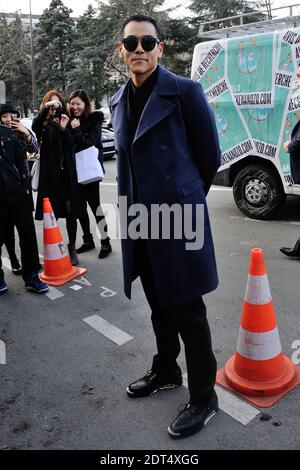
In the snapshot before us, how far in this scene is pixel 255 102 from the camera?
19.0ft

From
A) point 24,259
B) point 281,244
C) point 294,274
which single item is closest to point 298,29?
point 281,244

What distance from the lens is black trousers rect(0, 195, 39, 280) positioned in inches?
165

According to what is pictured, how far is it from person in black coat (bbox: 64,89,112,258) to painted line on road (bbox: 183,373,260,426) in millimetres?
2953

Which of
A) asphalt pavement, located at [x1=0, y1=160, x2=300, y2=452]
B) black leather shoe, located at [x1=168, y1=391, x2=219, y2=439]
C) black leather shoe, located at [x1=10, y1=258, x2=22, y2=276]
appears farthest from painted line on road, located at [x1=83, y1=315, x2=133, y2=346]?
black leather shoe, located at [x1=10, y1=258, x2=22, y2=276]

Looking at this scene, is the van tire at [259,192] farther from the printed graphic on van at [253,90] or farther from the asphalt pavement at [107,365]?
the asphalt pavement at [107,365]

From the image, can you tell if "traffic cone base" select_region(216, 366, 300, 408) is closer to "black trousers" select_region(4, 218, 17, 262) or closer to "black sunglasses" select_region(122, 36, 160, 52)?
"black sunglasses" select_region(122, 36, 160, 52)

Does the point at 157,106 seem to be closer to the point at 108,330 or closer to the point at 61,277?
the point at 108,330

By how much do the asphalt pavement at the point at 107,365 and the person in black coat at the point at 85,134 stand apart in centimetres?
54

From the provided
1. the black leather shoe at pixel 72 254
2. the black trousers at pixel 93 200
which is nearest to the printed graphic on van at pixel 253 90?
the black trousers at pixel 93 200

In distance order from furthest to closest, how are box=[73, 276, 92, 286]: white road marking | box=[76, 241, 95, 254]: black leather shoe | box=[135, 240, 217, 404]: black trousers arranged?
box=[76, 241, 95, 254]: black leather shoe < box=[73, 276, 92, 286]: white road marking < box=[135, 240, 217, 404]: black trousers

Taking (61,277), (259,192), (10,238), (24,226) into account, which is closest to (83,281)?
(61,277)

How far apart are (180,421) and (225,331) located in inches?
45.5

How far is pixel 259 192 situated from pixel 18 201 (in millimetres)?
3532

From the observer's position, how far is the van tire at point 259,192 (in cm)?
611
